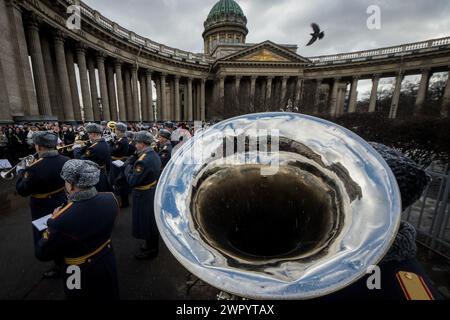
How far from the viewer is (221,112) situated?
2752 cm

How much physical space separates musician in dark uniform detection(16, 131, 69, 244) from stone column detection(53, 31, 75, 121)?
684 inches

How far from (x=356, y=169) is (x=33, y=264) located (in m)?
3.92

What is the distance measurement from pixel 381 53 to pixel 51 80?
39.9 meters

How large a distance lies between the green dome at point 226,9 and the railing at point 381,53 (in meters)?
19.5

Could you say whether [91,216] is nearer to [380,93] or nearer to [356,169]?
[356,169]

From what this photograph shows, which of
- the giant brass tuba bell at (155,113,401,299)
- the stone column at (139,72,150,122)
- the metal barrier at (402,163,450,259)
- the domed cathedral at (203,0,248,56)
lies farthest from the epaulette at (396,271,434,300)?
the domed cathedral at (203,0,248,56)

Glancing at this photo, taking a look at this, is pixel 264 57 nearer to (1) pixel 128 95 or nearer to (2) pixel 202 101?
(2) pixel 202 101

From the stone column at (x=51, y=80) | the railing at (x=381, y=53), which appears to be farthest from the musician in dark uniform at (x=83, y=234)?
the railing at (x=381, y=53)

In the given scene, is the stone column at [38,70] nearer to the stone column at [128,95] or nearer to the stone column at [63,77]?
the stone column at [63,77]

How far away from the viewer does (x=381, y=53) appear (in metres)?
30.2

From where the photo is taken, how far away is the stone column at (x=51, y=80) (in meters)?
15.7

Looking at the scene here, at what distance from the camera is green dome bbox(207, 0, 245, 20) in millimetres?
42000

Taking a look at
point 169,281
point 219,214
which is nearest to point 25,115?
point 169,281

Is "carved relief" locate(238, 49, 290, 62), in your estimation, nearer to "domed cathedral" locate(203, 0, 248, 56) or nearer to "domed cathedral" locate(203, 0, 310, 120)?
"domed cathedral" locate(203, 0, 310, 120)
